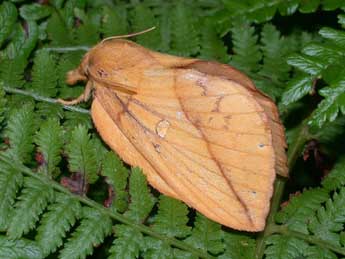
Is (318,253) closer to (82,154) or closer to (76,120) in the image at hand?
(82,154)

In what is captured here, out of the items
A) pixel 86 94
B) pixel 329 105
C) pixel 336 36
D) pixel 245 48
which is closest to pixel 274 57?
pixel 245 48

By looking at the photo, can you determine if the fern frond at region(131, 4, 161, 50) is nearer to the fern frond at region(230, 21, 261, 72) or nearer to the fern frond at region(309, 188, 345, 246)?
the fern frond at region(230, 21, 261, 72)

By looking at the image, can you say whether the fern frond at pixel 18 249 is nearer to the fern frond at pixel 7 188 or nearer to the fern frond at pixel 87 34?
the fern frond at pixel 7 188

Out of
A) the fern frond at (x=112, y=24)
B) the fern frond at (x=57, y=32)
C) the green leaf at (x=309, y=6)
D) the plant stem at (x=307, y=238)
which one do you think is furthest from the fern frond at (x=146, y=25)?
the plant stem at (x=307, y=238)

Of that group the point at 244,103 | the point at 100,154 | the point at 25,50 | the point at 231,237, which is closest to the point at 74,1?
the point at 25,50

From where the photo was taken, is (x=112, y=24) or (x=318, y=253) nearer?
(x=318, y=253)
